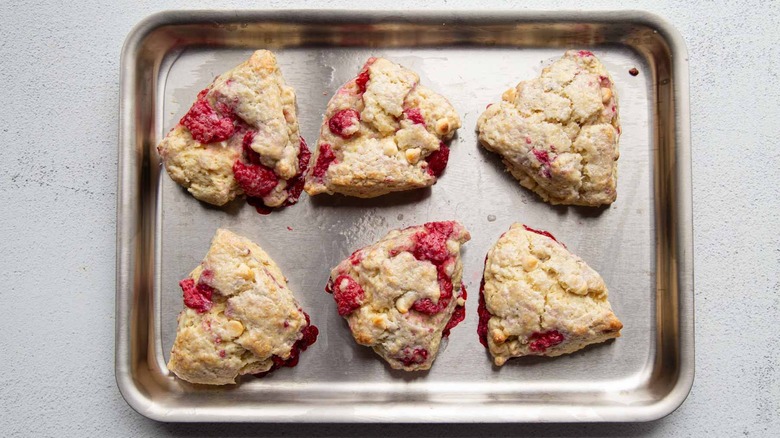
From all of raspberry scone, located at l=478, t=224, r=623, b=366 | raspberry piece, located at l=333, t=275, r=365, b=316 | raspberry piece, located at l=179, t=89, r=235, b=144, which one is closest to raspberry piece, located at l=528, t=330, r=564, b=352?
raspberry scone, located at l=478, t=224, r=623, b=366

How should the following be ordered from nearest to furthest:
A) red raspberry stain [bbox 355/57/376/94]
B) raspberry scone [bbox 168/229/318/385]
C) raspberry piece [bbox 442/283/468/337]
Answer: raspberry scone [bbox 168/229/318/385] → red raspberry stain [bbox 355/57/376/94] → raspberry piece [bbox 442/283/468/337]

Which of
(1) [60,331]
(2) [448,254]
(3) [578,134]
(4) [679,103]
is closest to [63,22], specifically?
(1) [60,331]

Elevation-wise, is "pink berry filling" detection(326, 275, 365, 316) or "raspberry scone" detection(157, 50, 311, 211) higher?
"raspberry scone" detection(157, 50, 311, 211)

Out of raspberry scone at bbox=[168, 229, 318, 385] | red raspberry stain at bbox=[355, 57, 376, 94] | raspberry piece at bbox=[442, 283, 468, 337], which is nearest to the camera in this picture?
raspberry scone at bbox=[168, 229, 318, 385]

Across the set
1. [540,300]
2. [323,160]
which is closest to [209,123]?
[323,160]

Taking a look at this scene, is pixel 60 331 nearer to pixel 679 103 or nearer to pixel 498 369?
pixel 498 369

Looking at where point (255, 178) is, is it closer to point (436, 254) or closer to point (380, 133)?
point (380, 133)

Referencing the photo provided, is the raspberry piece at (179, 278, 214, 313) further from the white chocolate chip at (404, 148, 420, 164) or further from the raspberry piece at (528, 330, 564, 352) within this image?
the raspberry piece at (528, 330, 564, 352)
